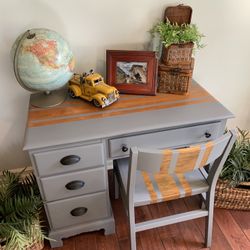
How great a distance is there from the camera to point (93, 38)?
54.7 inches

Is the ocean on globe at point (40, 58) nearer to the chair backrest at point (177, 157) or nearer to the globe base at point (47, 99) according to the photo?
the globe base at point (47, 99)

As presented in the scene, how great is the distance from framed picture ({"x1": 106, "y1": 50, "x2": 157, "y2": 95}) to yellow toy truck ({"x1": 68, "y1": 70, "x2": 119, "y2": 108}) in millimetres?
92

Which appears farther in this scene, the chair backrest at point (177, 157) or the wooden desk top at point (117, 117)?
the wooden desk top at point (117, 117)

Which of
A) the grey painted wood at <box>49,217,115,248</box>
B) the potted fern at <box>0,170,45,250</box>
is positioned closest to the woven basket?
the grey painted wood at <box>49,217,115,248</box>

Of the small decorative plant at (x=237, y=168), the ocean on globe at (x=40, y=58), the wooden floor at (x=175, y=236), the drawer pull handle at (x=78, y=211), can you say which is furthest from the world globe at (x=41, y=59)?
the small decorative plant at (x=237, y=168)

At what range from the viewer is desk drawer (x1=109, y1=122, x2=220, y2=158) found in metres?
1.18

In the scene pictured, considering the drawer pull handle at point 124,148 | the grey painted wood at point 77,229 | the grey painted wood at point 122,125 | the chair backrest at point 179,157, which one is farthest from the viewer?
the grey painted wood at point 77,229

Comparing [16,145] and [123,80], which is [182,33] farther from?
[16,145]

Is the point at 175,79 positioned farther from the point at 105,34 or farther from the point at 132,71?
the point at 105,34

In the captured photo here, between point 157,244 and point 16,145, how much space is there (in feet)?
3.49

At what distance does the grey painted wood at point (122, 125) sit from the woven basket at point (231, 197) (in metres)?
0.55

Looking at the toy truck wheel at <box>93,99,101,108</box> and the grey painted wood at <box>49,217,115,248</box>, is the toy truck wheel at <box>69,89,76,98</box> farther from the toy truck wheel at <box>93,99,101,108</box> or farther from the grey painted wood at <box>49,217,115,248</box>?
the grey painted wood at <box>49,217,115,248</box>

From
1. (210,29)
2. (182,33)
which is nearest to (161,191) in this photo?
(182,33)

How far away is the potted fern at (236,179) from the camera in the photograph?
1.53 metres
